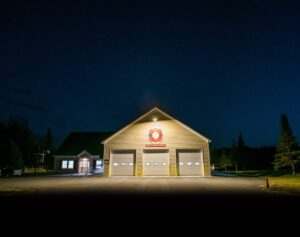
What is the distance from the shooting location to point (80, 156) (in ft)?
128

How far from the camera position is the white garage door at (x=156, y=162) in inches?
A: 1143

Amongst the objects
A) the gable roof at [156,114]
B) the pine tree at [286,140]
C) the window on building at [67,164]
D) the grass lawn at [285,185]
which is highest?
the gable roof at [156,114]

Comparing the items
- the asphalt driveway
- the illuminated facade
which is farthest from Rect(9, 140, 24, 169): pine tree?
the asphalt driveway

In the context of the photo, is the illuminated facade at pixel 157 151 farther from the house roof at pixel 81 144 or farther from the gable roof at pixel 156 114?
the house roof at pixel 81 144

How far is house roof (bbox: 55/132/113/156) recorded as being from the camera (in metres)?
41.6

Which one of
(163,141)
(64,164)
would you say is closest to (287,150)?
(163,141)

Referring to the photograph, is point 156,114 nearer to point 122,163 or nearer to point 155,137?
point 155,137

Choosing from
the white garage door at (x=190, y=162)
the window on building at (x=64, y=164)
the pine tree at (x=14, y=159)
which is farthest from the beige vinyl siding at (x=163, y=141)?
the pine tree at (x=14, y=159)

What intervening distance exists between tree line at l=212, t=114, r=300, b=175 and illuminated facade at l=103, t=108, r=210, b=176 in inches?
395

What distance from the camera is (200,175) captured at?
28.8 metres
